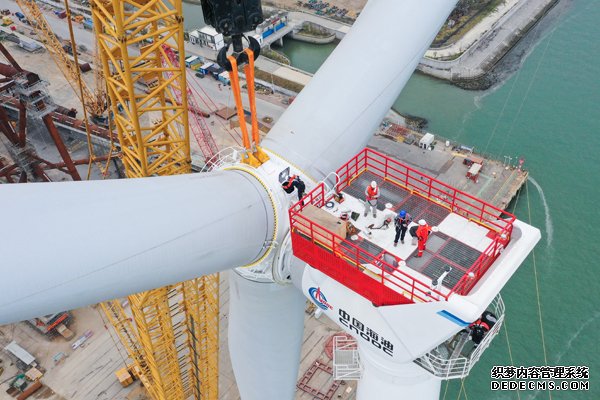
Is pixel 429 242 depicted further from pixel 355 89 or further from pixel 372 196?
pixel 355 89

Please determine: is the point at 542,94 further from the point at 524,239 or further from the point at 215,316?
the point at 524,239

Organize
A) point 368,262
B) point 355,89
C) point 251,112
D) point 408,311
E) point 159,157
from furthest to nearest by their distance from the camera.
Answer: point 159,157 < point 355,89 < point 251,112 < point 368,262 < point 408,311

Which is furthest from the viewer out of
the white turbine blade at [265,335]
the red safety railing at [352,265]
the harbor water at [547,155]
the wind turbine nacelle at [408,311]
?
the harbor water at [547,155]

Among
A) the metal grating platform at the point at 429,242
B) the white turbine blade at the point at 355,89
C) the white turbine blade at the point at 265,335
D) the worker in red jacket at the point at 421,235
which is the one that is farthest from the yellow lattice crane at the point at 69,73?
the worker in red jacket at the point at 421,235

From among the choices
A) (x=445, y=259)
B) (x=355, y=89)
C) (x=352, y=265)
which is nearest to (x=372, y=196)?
(x=352, y=265)

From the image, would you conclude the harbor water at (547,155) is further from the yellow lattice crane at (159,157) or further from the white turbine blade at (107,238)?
the white turbine blade at (107,238)

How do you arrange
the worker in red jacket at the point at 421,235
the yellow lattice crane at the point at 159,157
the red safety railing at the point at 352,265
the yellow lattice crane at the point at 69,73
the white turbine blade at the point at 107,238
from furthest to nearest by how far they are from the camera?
the yellow lattice crane at the point at 69,73
the yellow lattice crane at the point at 159,157
the worker in red jacket at the point at 421,235
the red safety railing at the point at 352,265
the white turbine blade at the point at 107,238

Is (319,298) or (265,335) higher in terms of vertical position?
(319,298)
